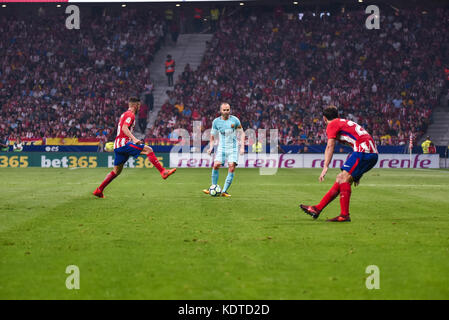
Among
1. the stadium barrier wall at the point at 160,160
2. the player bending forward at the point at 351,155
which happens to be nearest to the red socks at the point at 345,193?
the player bending forward at the point at 351,155

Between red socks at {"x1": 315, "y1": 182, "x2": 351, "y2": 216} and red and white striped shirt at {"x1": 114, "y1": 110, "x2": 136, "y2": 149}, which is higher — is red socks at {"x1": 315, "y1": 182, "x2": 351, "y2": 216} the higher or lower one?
the lower one

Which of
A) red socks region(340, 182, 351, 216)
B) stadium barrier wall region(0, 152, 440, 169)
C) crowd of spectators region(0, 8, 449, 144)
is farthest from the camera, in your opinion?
crowd of spectators region(0, 8, 449, 144)

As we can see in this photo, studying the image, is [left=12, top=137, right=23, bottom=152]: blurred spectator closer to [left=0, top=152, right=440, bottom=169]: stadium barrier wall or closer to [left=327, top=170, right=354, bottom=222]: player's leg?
[left=0, top=152, right=440, bottom=169]: stadium barrier wall

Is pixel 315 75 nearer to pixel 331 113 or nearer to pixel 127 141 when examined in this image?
pixel 127 141

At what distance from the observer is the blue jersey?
1430 centimetres

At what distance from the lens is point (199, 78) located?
141ft

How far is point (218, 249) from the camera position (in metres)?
6.94

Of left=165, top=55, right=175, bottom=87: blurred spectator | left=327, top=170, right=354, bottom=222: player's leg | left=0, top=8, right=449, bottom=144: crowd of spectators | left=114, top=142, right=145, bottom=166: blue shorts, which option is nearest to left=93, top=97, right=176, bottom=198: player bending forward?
left=114, top=142, right=145, bottom=166: blue shorts

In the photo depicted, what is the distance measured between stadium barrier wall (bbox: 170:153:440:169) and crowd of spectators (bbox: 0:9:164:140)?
6.35m

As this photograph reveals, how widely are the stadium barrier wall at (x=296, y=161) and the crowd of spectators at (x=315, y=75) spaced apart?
159cm

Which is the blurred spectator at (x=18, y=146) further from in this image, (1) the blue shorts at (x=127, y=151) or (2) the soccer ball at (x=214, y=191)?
(2) the soccer ball at (x=214, y=191)
